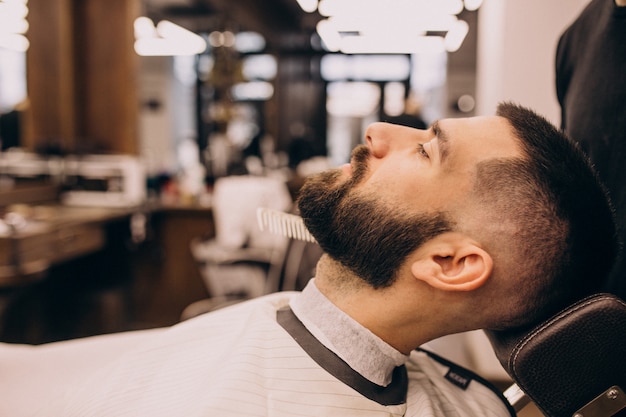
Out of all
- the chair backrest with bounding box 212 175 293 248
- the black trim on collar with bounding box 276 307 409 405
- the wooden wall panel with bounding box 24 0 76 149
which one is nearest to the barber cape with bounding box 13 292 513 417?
the black trim on collar with bounding box 276 307 409 405

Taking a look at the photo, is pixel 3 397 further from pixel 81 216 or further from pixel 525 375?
pixel 81 216

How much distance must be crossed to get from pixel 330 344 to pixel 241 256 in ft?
9.23

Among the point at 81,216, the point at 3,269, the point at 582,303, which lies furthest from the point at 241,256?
the point at 582,303

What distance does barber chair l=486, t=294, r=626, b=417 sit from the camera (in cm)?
84

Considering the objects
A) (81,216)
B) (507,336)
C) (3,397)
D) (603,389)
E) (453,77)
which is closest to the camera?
(603,389)

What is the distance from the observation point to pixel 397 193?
3.43 feet

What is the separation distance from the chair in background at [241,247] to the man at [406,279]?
2.66 m

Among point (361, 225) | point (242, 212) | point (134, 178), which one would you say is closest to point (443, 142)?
point (361, 225)

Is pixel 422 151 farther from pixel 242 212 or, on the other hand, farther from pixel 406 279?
pixel 242 212

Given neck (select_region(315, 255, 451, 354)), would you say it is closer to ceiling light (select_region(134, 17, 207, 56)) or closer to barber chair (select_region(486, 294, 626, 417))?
barber chair (select_region(486, 294, 626, 417))

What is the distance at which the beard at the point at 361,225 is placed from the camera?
1021 mm

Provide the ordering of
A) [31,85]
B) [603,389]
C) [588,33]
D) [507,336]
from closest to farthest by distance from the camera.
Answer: [603,389]
[507,336]
[588,33]
[31,85]

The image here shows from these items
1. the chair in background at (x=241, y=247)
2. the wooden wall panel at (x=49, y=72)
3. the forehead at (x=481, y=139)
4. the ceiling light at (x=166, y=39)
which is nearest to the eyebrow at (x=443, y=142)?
the forehead at (x=481, y=139)

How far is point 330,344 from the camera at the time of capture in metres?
1.06
